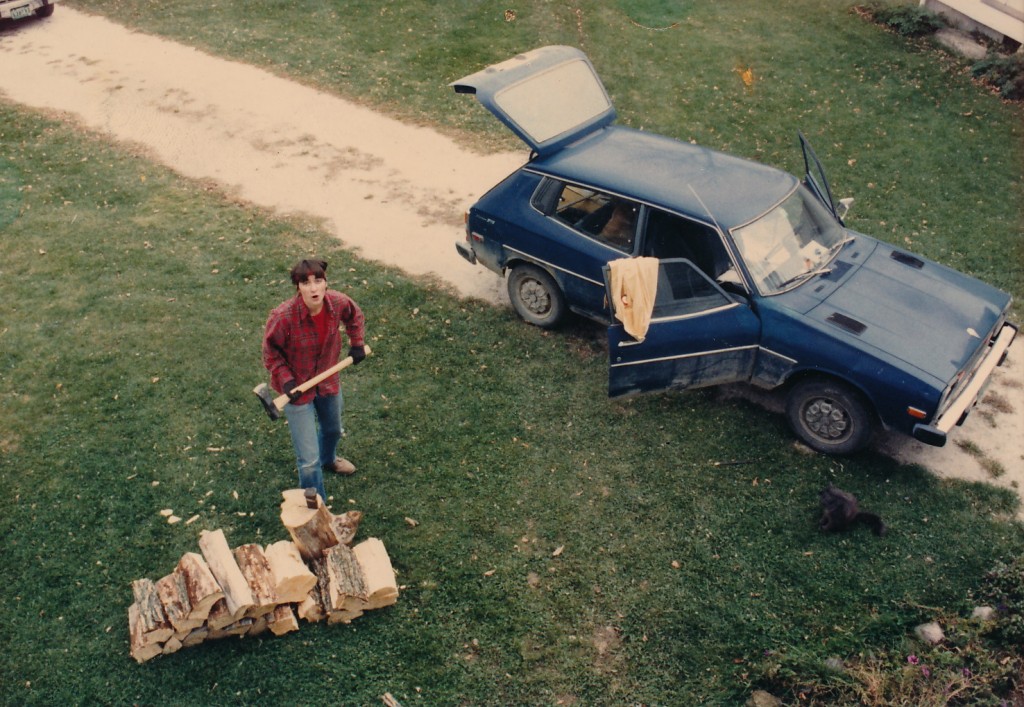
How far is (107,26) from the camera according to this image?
48.9 feet

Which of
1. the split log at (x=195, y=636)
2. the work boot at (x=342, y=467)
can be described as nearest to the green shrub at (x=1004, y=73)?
the work boot at (x=342, y=467)

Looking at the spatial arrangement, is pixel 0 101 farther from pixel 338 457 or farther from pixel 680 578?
pixel 680 578

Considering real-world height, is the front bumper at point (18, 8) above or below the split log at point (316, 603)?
above

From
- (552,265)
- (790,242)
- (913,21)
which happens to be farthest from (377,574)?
(913,21)

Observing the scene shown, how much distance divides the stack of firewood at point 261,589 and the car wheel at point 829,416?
11.5ft

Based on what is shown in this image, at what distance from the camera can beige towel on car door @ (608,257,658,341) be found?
6.53 m

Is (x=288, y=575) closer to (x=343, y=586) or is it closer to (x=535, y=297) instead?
(x=343, y=586)

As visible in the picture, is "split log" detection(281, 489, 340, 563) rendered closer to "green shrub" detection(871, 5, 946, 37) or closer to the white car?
"green shrub" detection(871, 5, 946, 37)

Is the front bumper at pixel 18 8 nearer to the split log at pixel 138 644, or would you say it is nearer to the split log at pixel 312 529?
the split log at pixel 312 529

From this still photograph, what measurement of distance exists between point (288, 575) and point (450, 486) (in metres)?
1.61

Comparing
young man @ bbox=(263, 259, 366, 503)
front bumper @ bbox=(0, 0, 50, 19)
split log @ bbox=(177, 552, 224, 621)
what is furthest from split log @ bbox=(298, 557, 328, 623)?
front bumper @ bbox=(0, 0, 50, 19)

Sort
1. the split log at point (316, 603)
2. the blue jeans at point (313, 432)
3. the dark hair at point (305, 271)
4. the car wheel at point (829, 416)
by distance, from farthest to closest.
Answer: the car wheel at point (829, 416) < the blue jeans at point (313, 432) < the split log at point (316, 603) < the dark hair at point (305, 271)

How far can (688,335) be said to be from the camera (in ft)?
21.9

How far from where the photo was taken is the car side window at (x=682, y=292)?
Result: 21.8ft
